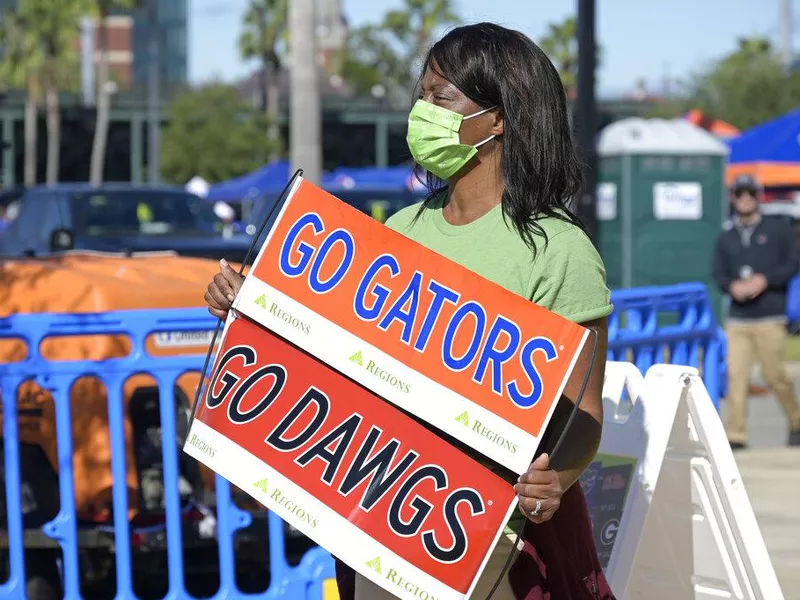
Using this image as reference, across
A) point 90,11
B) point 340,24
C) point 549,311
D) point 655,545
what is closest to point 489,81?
point 549,311

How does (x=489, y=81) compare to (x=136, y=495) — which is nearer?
(x=489, y=81)

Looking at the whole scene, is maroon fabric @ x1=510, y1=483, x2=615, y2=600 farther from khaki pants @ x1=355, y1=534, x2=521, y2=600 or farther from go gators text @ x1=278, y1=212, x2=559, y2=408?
go gators text @ x1=278, y1=212, x2=559, y2=408

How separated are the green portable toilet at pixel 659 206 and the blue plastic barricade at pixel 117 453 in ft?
31.2

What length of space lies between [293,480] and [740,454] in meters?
6.66

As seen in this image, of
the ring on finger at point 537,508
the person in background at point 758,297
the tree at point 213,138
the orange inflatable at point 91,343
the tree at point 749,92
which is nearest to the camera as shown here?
the ring on finger at point 537,508

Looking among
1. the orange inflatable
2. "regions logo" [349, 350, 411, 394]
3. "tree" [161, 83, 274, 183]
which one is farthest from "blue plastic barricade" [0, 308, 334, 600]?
"tree" [161, 83, 274, 183]

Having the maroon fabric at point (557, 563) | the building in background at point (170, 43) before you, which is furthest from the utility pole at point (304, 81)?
the building in background at point (170, 43)

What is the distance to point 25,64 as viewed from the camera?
2452 inches

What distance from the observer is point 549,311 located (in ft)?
9.07

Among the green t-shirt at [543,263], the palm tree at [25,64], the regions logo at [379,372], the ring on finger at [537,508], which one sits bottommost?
the ring on finger at [537,508]

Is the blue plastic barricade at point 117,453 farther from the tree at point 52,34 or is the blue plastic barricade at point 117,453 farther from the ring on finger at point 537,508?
the tree at point 52,34

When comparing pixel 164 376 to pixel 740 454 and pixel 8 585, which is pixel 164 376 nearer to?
pixel 8 585

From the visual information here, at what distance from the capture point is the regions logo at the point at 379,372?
9.53ft

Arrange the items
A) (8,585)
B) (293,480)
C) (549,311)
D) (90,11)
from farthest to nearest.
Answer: (90,11) → (8,585) → (293,480) → (549,311)
